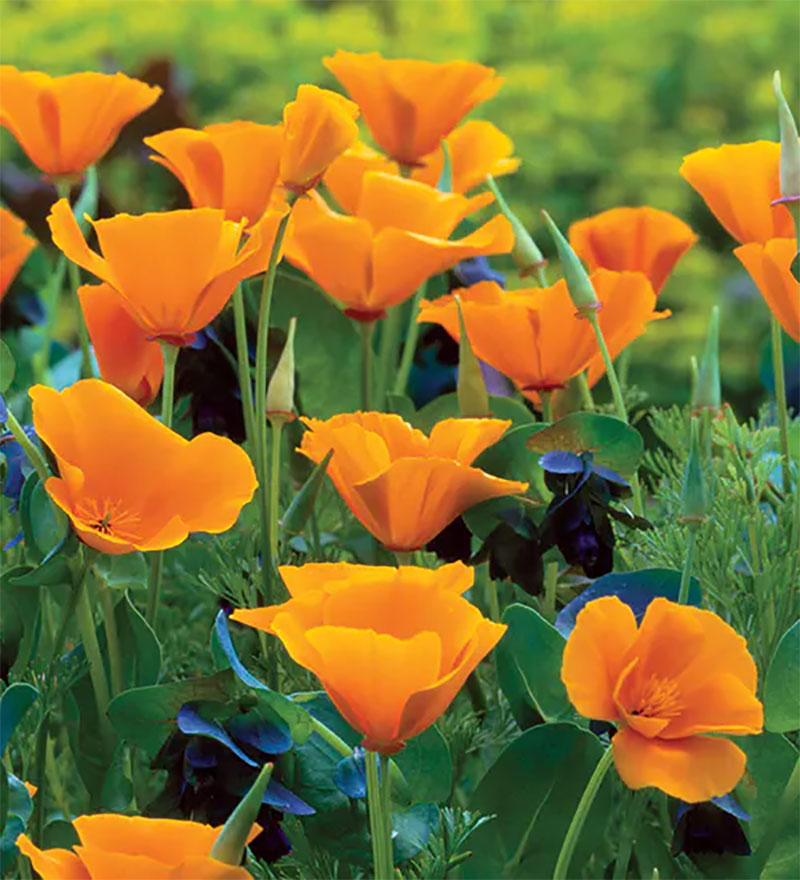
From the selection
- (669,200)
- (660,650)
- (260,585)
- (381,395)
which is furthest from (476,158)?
(669,200)

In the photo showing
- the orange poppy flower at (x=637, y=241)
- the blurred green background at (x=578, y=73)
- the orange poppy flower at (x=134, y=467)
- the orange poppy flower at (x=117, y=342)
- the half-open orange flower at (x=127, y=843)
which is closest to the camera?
the half-open orange flower at (x=127, y=843)

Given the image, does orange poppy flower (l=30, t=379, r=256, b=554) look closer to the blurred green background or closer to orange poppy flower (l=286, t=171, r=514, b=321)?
orange poppy flower (l=286, t=171, r=514, b=321)

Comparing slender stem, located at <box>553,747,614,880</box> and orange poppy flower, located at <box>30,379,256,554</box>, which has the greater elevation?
orange poppy flower, located at <box>30,379,256,554</box>

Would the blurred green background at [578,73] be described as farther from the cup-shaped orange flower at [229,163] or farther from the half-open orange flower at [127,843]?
the half-open orange flower at [127,843]

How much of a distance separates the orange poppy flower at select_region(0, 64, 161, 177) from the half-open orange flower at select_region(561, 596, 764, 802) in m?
0.38

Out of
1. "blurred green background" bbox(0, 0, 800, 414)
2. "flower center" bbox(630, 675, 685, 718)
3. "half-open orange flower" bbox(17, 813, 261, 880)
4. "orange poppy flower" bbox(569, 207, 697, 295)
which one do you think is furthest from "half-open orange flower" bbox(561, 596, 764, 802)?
"blurred green background" bbox(0, 0, 800, 414)

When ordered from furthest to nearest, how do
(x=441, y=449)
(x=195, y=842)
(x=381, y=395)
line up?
(x=381, y=395), (x=441, y=449), (x=195, y=842)

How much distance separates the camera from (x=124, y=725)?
1.88 ft

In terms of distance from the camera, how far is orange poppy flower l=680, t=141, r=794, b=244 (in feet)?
2.19

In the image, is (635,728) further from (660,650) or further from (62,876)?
(62,876)

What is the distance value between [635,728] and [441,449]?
0.14 metres

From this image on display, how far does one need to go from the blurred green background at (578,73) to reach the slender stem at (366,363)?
7.19ft

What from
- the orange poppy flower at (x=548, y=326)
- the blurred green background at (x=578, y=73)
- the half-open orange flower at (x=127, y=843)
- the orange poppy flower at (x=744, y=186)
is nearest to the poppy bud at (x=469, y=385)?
the orange poppy flower at (x=548, y=326)

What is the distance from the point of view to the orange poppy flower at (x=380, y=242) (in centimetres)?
68
